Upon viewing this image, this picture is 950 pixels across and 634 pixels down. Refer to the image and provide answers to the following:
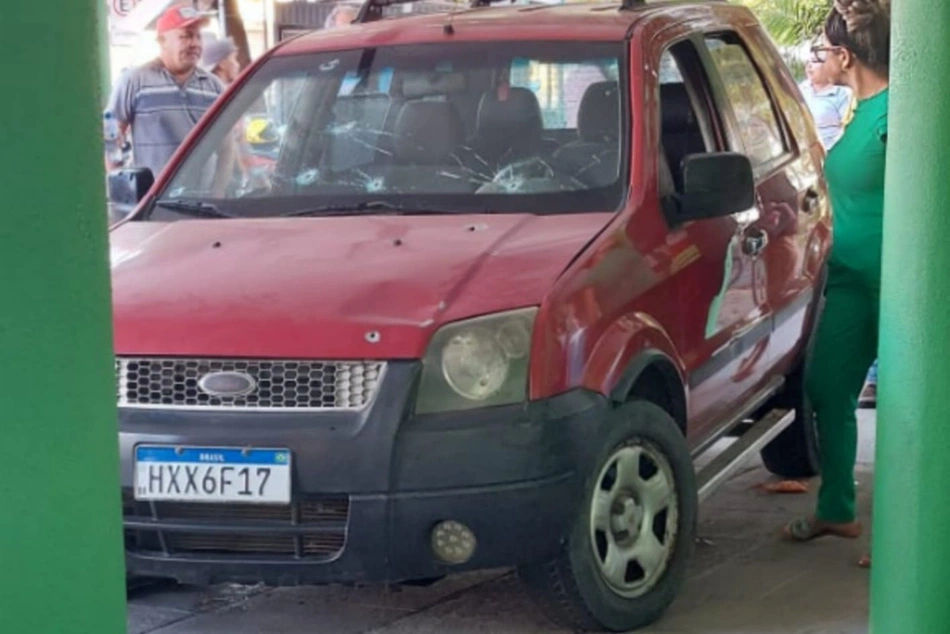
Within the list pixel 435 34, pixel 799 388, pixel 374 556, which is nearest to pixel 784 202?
pixel 799 388

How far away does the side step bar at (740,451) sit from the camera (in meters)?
5.63

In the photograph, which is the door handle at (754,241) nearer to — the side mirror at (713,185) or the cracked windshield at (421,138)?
the side mirror at (713,185)

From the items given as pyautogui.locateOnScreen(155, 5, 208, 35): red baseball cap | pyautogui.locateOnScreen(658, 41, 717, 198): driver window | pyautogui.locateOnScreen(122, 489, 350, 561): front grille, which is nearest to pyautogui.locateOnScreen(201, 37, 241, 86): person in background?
pyautogui.locateOnScreen(155, 5, 208, 35): red baseball cap

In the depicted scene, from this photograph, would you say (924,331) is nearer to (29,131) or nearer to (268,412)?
(268,412)

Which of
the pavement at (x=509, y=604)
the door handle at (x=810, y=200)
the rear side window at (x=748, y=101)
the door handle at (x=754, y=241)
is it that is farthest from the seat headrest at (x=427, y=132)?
the door handle at (x=810, y=200)

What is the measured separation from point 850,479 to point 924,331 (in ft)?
7.45

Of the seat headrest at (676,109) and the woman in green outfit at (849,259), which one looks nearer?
the woman in green outfit at (849,259)

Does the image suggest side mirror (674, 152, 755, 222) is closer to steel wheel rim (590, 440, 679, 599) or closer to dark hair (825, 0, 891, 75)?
dark hair (825, 0, 891, 75)

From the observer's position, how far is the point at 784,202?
21.3 ft

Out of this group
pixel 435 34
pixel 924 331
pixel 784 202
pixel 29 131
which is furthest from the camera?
pixel 784 202

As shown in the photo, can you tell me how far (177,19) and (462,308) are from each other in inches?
192

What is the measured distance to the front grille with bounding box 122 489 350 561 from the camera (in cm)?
464

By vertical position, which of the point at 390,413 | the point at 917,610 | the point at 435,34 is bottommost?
the point at 917,610

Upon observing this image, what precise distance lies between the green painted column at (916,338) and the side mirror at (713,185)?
1.43m
